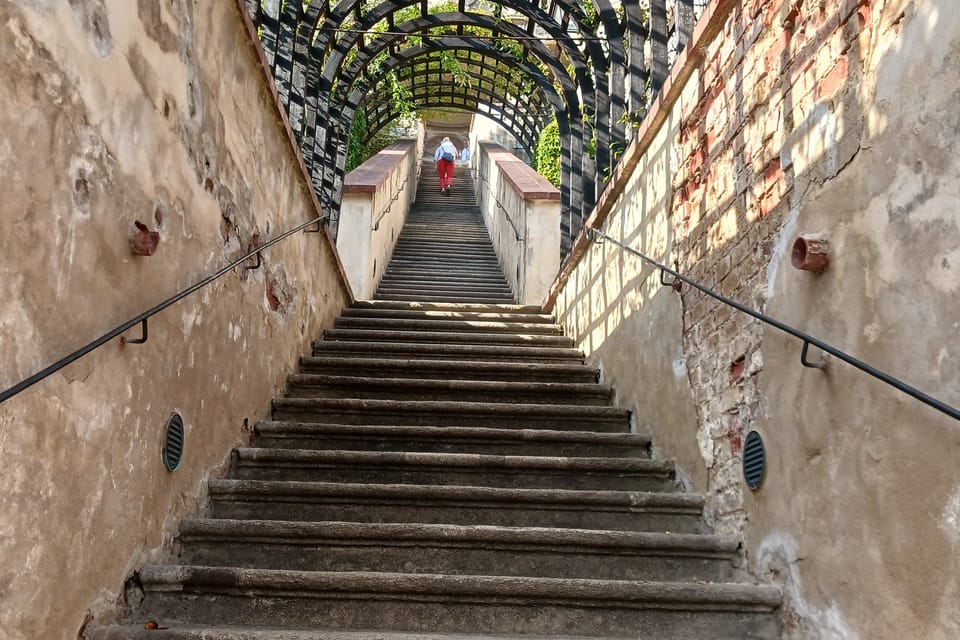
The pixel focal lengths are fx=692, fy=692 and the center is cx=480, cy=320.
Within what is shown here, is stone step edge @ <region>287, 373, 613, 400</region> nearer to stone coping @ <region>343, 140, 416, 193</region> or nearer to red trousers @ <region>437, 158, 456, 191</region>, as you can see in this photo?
stone coping @ <region>343, 140, 416, 193</region>

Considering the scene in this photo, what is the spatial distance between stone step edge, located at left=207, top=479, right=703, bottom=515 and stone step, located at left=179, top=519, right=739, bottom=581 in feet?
0.85

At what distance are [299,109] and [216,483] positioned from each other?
2.40 m

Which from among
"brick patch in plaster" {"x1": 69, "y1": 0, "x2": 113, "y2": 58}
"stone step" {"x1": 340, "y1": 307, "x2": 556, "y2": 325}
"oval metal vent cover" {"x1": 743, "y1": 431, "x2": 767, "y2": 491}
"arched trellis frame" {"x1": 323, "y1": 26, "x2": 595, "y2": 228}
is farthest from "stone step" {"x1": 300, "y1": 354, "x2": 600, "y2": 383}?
"brick patch in plaster" {"x1": 69, "y1": 0, "x2": 113, "y2": 58}

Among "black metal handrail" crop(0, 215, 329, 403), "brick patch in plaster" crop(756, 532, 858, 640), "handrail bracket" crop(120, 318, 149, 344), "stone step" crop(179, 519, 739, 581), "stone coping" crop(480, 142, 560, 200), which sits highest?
"stone coping" crop(480, 142, 560, 200)

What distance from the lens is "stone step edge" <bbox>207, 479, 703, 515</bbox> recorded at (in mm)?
2695

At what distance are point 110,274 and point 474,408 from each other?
2.06 metres

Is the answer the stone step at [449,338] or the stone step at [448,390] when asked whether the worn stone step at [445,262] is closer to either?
the stone step at [449,338]

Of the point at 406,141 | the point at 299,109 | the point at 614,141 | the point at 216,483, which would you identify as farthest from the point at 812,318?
the point at 406,141

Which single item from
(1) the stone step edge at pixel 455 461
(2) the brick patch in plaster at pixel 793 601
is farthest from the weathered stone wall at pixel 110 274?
(2) the brick patch in plaster at pixel 793 601

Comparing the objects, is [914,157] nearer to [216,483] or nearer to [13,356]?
[13,356]

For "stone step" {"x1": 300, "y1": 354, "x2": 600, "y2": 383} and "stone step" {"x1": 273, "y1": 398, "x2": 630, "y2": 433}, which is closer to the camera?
"stone step" {"x1": 273, "y1": 398, "x2": 630, "y2": 433}

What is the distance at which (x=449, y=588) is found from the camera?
213cm

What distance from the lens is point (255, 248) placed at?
3113 millimetres

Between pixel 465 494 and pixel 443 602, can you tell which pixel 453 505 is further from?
pixel 443 602
